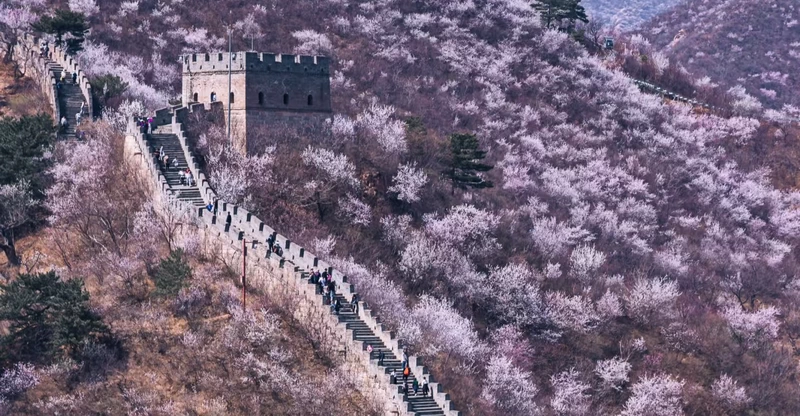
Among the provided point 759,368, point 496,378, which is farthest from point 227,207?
point 759,368

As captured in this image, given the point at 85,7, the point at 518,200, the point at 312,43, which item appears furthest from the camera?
the point at 312,43

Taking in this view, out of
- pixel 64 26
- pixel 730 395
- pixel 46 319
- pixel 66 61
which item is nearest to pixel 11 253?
pixel 46 319

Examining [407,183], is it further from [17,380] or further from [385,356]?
[17,380]

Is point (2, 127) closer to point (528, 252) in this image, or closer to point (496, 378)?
point (496, 378)

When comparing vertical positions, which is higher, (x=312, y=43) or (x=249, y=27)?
(x=249, y=27)

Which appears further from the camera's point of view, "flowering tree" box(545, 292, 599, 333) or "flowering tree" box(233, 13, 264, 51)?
"flowering tree" box(233, 13, 264, 51)

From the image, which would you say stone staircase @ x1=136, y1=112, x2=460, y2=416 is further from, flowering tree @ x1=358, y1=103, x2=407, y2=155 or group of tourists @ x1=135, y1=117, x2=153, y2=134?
flowering tree @ x1=358, y1=103, x2=407, y2=155

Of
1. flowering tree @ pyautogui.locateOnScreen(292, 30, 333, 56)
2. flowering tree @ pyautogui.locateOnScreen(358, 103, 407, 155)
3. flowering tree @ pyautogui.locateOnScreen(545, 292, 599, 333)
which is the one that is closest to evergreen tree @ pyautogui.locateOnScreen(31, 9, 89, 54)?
flowering tree @ pyautogui.locateOnScreen(358, 103, 407, 155)
